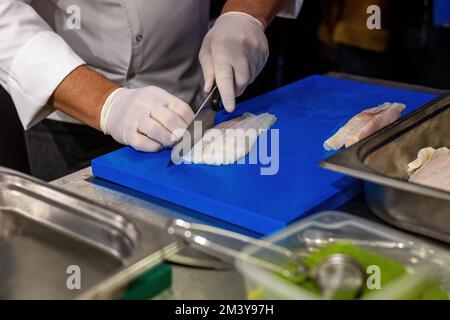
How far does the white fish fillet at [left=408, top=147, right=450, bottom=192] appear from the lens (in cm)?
122

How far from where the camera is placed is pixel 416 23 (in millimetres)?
3492

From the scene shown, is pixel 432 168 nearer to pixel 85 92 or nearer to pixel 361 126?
pixel 361 126

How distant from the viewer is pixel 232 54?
1.69m

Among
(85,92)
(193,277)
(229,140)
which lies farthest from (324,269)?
(85,92)

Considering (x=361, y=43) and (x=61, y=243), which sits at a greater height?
(x=61, y=243)

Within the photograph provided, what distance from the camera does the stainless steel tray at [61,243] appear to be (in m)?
1.02

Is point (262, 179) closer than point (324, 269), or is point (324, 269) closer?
point (324, 269)

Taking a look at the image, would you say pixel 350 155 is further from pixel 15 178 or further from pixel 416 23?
pixel 416 23

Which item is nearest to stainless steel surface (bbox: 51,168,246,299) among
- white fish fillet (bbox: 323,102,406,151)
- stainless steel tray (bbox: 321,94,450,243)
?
stainless steel tray (bbox: 321,94,450,243)

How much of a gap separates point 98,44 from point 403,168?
0.97 m

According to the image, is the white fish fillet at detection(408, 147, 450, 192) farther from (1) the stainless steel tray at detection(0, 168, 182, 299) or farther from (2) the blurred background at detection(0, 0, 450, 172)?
(2) the blurred background at detection(0, 0, 450, 172)

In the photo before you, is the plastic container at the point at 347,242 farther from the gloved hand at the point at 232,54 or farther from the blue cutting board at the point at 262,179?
the gloved hand at the point at 232,54

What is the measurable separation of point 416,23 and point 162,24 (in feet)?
6.72

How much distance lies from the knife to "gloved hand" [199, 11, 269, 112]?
1.4 inches
